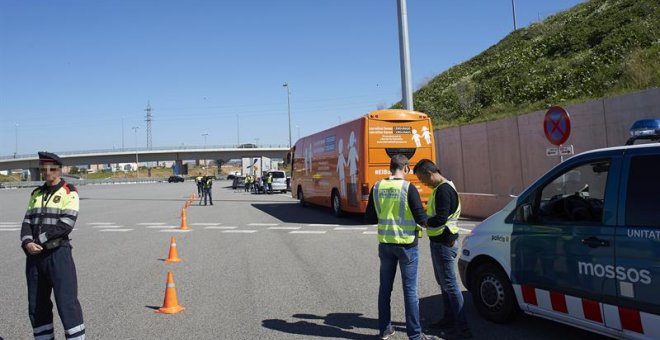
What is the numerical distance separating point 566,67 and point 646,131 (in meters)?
19.8

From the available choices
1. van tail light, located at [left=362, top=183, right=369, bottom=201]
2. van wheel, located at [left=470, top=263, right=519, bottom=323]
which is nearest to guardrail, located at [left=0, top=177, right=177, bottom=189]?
van tail light, located at [left=362, top=183, right=369, bottom=201]

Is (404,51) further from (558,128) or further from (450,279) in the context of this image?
(450,279)

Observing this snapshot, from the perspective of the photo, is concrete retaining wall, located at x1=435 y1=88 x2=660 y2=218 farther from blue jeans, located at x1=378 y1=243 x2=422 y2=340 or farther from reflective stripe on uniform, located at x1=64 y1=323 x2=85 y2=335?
reflective stripe on uniform, located at x1=64 y1=323 x2=85 y2=335

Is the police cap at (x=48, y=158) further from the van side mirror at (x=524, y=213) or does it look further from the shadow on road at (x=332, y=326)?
the van side mirror at (x=524, y=213)

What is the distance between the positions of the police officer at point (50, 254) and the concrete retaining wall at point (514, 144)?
483 inches

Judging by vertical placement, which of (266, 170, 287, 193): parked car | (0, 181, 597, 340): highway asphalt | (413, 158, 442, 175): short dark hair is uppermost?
(266, 170, 287, 193): parked car

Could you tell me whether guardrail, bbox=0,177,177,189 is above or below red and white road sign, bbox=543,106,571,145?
above

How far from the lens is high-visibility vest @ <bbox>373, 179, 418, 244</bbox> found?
15.7 ft

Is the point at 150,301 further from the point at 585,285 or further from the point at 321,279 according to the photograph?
the point at 585,285

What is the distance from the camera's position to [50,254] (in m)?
4.48

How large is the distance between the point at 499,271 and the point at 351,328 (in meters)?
1.62

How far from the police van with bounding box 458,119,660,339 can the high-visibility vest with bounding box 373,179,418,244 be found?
107 cm

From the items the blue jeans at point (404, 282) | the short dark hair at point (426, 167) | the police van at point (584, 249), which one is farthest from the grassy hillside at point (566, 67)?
the blue jeans at point (404, 282)

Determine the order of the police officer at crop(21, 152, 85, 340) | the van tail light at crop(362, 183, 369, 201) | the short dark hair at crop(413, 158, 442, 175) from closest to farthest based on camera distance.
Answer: the police officer at crop(21, 152, 85, 340), the short dark hair at crop(413, 158, 442, 175), the van tail light at crop(362, 183, 369, 201)
